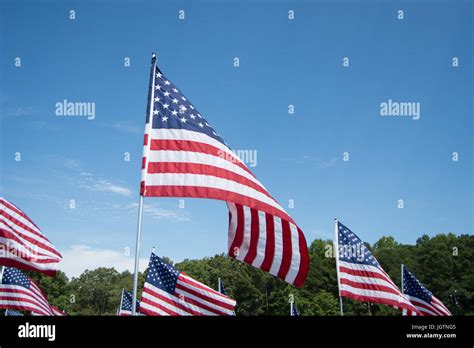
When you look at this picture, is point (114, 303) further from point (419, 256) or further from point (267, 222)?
point (267, 222)

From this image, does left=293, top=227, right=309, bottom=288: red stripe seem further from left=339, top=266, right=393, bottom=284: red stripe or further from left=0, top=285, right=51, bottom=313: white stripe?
left=0, top=285, right=51, bottom=313: white stripe

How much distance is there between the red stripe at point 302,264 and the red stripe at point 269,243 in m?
0.54

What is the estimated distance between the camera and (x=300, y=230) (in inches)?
427

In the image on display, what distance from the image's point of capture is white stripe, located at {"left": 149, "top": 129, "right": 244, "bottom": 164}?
10586mm

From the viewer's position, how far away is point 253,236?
35.9ft

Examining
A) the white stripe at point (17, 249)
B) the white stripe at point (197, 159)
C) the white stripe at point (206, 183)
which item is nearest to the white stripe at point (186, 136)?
the white stripe at point (197, 159)

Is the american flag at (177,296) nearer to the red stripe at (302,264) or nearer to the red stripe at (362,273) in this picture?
the red stripe at (362,273)

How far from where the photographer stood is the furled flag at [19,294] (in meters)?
20.8

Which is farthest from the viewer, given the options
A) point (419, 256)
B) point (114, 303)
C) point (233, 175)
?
point (114, 303)

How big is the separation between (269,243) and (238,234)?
26.5 inches

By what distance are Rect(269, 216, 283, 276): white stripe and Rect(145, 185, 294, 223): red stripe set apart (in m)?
0.37

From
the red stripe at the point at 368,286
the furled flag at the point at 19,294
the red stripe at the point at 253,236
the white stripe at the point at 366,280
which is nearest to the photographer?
the red stripe at the point at 253,236
